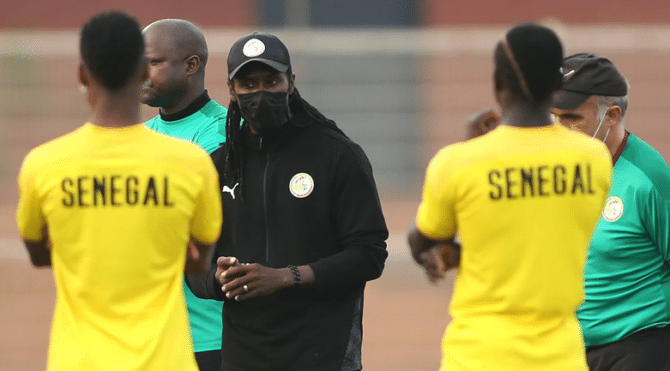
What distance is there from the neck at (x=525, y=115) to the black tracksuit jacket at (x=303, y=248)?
3.19 ft

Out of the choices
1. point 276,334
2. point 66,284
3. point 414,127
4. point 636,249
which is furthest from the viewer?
point 414,127

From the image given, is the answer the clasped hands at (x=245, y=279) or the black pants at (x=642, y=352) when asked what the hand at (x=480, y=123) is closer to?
the clasped hands at (x=245, y=279)

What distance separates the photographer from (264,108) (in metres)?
4.18

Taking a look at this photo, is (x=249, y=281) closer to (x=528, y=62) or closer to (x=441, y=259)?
(x=441, y=259)

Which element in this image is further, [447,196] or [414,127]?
[414,127]

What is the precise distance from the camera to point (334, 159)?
4.20m

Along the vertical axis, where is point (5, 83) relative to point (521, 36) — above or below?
below

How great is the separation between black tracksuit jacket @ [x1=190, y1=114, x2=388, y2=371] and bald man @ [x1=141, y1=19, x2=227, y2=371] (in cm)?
66

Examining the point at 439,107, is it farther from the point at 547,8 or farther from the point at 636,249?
the point at 636,249

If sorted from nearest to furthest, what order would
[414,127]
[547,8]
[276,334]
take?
[276,334]
[414,127]
[547,8]

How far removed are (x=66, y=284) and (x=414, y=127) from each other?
381 inches

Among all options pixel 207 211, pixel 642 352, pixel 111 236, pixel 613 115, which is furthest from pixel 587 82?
pixel 111 236

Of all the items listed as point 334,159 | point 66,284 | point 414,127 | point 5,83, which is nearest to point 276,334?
point 334,159

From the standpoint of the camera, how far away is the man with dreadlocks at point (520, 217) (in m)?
3.24
